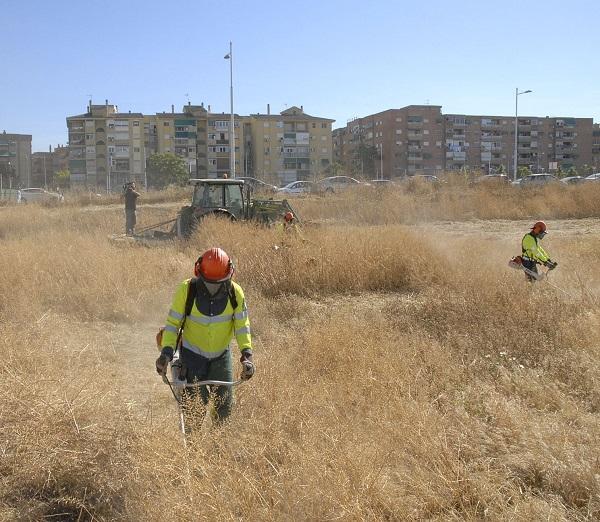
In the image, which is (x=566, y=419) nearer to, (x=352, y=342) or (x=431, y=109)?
(x=352, y=342)

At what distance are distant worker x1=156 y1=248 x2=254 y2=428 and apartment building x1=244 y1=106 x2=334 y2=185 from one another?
8363cm

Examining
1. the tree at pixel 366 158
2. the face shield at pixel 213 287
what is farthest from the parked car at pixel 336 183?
the tree at pixel 366 158

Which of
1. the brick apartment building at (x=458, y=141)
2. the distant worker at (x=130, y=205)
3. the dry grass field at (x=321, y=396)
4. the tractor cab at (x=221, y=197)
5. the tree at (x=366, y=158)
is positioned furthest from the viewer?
the brick apartment building at (x=458, y=141)

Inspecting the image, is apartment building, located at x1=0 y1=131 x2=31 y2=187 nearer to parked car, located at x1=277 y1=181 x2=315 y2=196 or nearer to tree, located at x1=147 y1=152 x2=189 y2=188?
tree, located at x1=147 y1=152 x2=189 y2=188

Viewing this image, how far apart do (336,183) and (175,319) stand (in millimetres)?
34235

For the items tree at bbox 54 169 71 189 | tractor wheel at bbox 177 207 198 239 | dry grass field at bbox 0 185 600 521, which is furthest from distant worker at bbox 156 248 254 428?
tree at bbox 54 169 71 189

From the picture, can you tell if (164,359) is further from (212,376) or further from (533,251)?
(533,251)

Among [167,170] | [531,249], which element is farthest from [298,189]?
[167,170]

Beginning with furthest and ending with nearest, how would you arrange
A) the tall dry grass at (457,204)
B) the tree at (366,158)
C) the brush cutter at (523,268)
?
the tree at (366,158) → the tall dry grass at (457,204) → the brush cutter at (523,268)

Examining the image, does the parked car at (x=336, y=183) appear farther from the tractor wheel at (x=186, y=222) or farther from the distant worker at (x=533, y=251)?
the distant worker at (x=533, y=251)

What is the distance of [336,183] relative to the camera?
38.2 meters

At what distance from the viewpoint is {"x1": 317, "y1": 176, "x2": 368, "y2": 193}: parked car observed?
33944 millimetres

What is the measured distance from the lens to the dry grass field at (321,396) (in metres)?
3.60

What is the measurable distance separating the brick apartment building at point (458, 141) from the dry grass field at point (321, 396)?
8616 cm
